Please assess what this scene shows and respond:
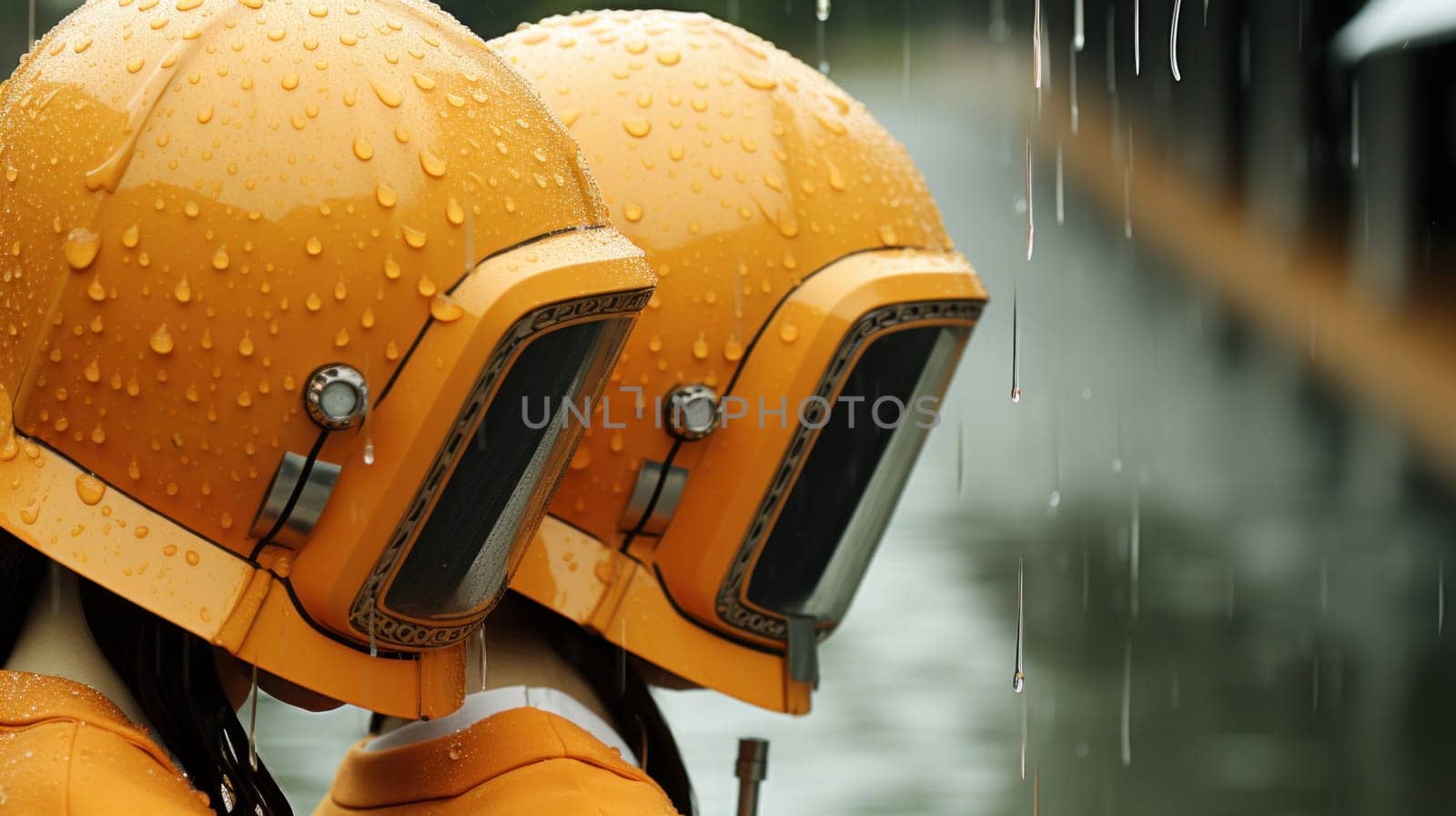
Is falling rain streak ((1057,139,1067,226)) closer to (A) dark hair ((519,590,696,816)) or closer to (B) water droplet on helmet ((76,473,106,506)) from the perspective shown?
(A) dark hair ((519,590,696,816))

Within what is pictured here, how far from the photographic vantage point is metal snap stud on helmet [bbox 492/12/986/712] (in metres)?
2.22

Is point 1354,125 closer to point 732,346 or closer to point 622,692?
point 732,346

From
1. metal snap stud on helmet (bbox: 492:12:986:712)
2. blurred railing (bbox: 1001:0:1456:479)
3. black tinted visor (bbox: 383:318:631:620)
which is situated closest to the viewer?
black tinted visor (bbox: 383:318:631:620)

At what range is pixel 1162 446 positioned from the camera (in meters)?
11.7

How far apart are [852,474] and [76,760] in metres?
1.11

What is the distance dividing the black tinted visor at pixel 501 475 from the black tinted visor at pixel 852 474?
21.2 inches

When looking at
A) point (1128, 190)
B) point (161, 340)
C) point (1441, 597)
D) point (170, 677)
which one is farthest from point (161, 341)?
point (1128, 190)

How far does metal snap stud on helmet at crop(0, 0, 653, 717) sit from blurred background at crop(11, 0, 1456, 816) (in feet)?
7.91

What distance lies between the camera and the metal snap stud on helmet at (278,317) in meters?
1.67

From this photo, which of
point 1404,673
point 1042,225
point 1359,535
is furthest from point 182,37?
point 1042,225

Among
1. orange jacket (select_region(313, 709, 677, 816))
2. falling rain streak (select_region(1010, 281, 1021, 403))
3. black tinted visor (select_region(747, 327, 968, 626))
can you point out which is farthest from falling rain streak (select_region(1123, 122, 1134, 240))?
orange jacket (select_region(313, 709, 677, 816))

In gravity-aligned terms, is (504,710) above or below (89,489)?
below

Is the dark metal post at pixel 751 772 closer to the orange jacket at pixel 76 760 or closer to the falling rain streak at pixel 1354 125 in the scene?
the orange jacket at pixel 76 760

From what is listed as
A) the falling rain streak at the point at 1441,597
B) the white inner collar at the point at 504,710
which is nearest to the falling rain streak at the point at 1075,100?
the falling rain streak at the point at 1441,597
